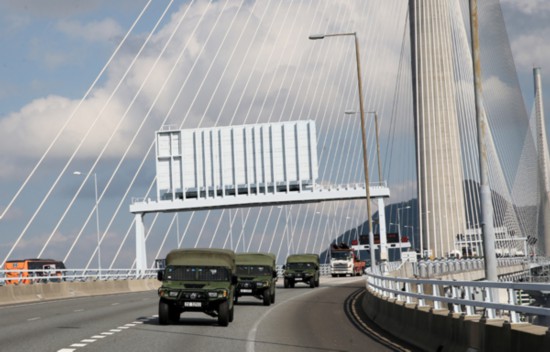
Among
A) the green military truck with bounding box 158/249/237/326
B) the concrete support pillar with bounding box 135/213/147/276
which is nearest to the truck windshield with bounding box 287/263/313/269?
the concrete support pillar with bounding box 135/213/147/276

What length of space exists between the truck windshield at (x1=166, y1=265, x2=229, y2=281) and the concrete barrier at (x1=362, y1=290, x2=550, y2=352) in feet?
14.2

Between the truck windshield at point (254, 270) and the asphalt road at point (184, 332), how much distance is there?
5.47m

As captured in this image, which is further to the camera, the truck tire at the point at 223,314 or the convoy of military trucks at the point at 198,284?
the convoy of military trucks at the point at 198,284

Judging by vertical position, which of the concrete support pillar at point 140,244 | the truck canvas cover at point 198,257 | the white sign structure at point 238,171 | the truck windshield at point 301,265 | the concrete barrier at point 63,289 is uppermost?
the white sign structure at point 238,171

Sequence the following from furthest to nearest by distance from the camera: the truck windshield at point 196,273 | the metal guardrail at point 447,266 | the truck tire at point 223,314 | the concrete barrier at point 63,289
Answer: the metal guardrail at point 447,266 → the concrete barrier at point 63,289 → the truck windshield at point 196,273 → the truck tire at point 223,314

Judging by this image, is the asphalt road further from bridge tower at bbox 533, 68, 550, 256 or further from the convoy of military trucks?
bridge tower at bbox 533, 68, 550, 256

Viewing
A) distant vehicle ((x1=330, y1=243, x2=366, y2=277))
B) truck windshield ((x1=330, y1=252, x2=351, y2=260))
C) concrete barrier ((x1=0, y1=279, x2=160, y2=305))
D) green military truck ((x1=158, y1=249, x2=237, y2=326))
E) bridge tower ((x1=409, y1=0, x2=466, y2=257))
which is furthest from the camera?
bridge tower ((x1=409, y1=0, x2=466, y2=257))

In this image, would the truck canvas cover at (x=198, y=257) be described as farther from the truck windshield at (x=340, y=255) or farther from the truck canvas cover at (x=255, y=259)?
the truck windshield at (x=340, y=255)

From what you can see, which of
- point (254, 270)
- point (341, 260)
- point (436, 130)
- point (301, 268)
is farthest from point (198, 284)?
point (436, 130)

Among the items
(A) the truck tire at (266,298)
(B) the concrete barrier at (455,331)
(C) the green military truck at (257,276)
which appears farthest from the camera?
(C) the green military truck at (257,276)

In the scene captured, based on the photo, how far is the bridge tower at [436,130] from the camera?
115 meters

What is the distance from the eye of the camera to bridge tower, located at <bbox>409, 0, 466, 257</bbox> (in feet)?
379

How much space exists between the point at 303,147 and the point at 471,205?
39.7 m

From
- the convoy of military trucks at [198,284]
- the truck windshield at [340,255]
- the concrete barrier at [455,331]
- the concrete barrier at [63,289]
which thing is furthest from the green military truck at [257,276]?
the truck windshield at [340,255]
